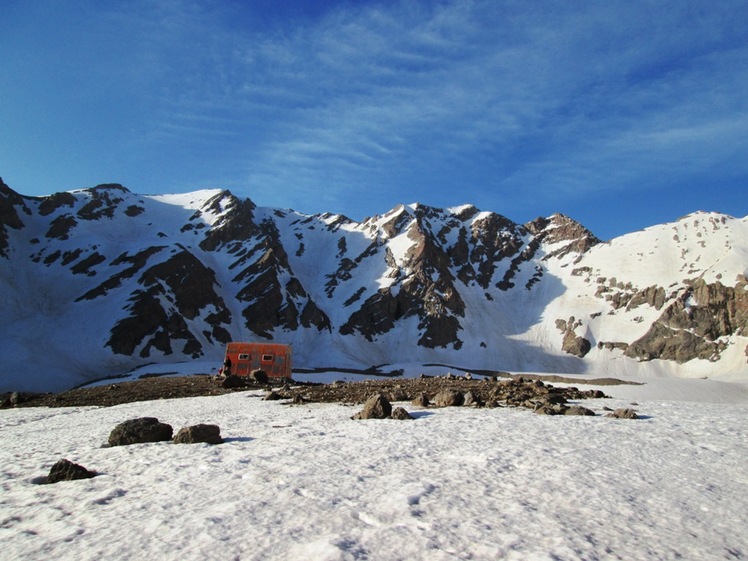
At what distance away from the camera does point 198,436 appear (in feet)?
32.7

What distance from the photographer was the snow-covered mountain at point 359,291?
303 ft

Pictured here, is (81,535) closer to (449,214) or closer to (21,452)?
(21,452)

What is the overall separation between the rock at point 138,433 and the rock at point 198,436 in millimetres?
464

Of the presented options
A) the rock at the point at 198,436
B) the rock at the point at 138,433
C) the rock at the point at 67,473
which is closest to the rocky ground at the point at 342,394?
the rock at the point at 198,436

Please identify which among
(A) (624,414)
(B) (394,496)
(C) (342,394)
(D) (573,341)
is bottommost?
(C) (342,394)

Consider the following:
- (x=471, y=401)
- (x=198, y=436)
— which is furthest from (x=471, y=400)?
(x=198, y=436)

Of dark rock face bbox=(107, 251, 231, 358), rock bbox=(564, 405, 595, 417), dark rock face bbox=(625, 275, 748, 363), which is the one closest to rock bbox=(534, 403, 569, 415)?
rock bbox=(564, 405, 595, 417)

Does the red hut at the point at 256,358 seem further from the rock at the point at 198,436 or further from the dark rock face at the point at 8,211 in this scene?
the dark rock face at the point at 8,211

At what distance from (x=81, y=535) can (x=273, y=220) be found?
567ft

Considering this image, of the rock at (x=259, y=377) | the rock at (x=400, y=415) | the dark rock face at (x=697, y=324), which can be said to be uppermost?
the dark rock face at (x=697, y=324)

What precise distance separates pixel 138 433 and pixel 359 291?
125 meters

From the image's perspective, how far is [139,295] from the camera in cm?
9656

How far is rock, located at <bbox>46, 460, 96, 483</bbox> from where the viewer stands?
7.36 metres

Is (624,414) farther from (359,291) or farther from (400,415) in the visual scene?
(359,291)
